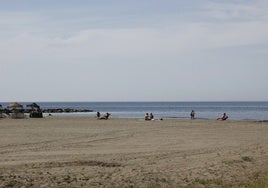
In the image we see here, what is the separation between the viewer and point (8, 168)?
13.9 metres

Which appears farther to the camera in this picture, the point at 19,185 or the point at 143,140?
the point at 143,140

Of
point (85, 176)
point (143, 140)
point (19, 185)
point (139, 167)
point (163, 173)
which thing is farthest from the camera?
point (143, 140)

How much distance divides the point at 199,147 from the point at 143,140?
419cm

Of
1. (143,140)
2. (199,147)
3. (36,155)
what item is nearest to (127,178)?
(36,155)

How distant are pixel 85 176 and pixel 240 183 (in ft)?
13.0

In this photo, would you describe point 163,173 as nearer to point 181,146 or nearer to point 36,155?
point 36,155

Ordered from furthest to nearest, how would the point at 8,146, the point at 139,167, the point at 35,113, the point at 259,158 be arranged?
the point at 35,113 < the point at 8,146 < the point at 259,158 < the point at 139,167

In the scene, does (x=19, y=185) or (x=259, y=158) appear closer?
(x=19, y=185)

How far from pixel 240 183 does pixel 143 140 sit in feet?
39.9

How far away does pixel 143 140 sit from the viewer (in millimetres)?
24859

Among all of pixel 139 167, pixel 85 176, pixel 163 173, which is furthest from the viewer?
pixel 139 167

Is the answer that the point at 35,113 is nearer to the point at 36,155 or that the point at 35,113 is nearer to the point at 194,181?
the point at 36,155

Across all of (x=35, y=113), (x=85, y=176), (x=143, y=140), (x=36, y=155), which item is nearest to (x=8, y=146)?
(x=36, y=155)

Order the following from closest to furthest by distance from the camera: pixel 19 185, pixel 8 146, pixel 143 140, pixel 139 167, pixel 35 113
A: 1. pixel 19 185
2. pixel 139 167
3. pixel 8 146
4. pixel 143 140
5. pixel 35 113
